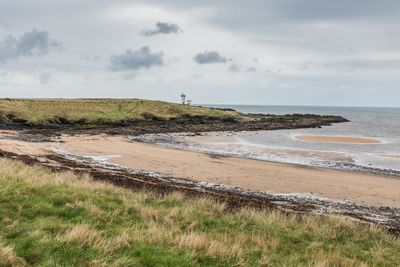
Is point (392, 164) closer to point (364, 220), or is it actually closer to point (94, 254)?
point (364, 220)

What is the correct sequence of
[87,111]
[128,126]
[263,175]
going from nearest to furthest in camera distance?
1. [263,175]
2. [128,126]
3. [87,111]

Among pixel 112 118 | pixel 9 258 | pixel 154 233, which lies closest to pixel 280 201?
pixel 154 233

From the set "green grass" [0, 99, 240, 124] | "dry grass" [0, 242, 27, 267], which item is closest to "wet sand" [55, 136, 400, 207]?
"dry grass" [0, 242, 27, 267]

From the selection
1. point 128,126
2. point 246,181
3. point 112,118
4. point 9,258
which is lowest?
point 246,181

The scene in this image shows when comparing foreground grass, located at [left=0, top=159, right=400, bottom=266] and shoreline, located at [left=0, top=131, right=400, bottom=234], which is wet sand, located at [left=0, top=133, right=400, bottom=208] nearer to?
shoreline, located at [left=0, top=131, right=400, bottom=234]

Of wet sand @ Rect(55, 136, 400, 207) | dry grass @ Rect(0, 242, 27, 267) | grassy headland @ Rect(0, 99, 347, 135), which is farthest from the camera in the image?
grassy headland @ Rect(0, 99, 347, 135)

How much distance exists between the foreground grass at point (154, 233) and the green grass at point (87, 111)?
5359 cm

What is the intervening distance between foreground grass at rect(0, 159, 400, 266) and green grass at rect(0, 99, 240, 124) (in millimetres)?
53591

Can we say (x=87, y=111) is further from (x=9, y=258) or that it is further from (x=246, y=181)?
(x=9, y=258)

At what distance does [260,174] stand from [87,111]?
176 ft

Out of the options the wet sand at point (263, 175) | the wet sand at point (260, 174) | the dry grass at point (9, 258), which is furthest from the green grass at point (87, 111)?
the dry grass at point (9, 258)

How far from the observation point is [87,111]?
246ft

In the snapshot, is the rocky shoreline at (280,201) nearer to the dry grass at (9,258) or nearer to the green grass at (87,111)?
the dry grass at (9,258)

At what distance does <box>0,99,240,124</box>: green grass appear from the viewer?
215ft
